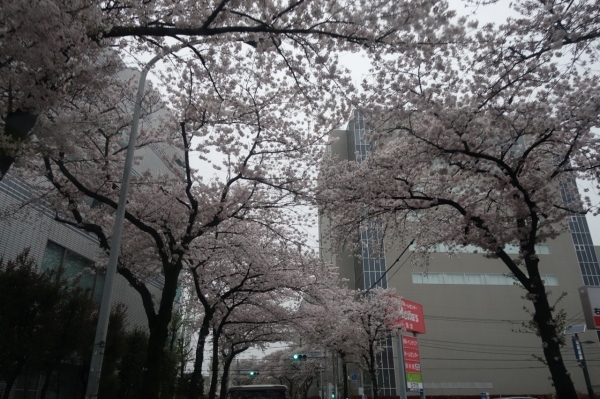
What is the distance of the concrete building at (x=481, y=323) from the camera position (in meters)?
42.0

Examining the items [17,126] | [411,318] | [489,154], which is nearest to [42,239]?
[17,126]

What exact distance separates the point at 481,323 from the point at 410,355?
29.0 metres

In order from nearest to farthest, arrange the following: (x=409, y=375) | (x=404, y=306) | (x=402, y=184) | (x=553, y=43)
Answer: (x=553, y=43), (x=402, y=184), (x=409, y=375), (x=404, y=306)

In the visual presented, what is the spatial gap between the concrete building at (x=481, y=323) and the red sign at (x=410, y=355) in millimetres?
21441

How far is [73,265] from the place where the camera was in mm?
15344

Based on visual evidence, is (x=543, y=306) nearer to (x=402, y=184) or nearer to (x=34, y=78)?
(x=402, y=184)

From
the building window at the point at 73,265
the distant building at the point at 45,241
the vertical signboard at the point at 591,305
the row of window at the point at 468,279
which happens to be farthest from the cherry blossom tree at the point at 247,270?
the row of window at the point at 468,279

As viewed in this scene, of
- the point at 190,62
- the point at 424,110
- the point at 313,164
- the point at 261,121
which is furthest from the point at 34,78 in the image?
the point at 313,164

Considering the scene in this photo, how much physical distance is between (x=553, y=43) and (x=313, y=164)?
6.75m

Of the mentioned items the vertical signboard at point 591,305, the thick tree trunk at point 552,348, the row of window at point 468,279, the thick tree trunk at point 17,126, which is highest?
the row of window at point 468,279

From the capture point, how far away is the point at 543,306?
880cm

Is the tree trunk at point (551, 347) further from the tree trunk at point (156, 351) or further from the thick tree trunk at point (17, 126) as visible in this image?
the thick tree trunk at point (17, 126)

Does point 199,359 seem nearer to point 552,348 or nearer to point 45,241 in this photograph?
point 45,241

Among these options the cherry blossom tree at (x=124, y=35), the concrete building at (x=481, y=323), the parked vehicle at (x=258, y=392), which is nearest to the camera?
the cherry blossom tree at (x=124, y=35)
